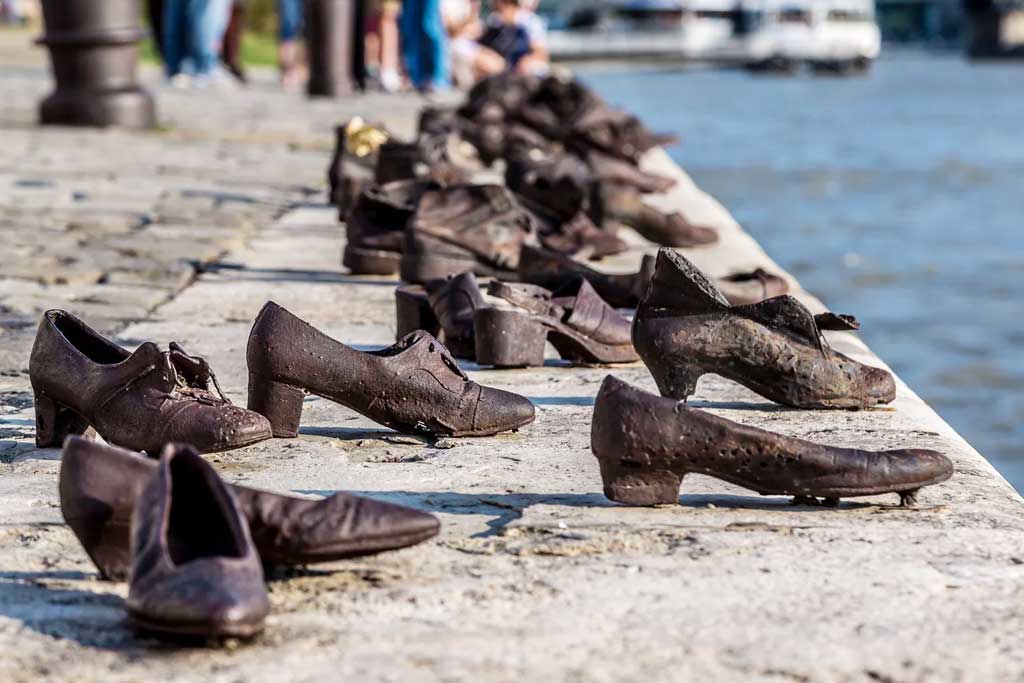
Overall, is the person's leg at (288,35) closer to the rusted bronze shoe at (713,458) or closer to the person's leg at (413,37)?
the person's leg at (413,37)

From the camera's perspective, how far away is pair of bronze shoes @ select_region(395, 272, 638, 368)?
3.69 m

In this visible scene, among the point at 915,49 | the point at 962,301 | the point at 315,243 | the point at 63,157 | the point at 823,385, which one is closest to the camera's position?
the point at 823,385

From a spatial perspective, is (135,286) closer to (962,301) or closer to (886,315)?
(886,315)

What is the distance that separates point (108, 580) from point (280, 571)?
221 millimetres

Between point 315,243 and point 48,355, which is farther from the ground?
point 48,355

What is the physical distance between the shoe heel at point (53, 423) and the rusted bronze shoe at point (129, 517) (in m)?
0.76

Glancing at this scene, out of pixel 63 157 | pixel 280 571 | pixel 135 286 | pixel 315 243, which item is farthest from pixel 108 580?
pixel 63 157

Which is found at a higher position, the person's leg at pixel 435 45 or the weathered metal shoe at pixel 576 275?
the weathered metal shoe at pixel 576 275

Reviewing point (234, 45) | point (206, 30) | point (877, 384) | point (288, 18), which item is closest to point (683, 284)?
point (877, 384)

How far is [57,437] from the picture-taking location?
2910mm

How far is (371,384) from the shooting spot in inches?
117

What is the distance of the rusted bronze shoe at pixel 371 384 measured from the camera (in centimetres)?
294

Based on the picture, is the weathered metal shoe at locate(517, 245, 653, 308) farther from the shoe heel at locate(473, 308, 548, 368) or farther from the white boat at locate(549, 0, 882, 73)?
the white boat at locate(549, 0, 882, 73)

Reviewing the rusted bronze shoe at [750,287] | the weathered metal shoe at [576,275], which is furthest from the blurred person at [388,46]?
the rusted bronze shoe at [750,287]
